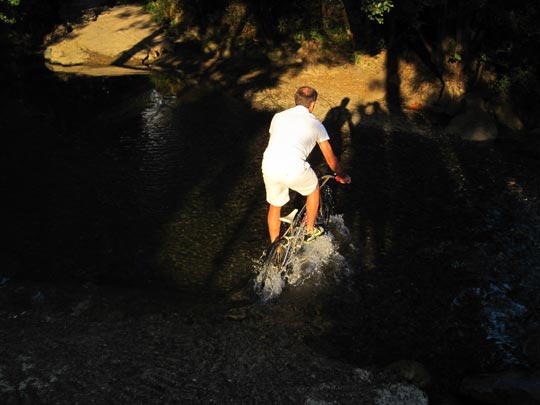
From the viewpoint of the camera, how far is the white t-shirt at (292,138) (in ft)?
20.3

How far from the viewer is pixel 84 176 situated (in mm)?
10633

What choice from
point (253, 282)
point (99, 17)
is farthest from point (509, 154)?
point (99, 17)

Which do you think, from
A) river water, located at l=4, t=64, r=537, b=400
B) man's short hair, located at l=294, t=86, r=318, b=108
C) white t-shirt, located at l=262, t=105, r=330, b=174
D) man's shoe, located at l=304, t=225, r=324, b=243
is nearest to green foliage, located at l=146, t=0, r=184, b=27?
river water, located at l=4, t=64, r=537, b=400

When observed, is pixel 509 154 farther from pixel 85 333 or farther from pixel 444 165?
pixel 85 333

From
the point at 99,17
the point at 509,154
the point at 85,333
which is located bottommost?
the point at 509,154

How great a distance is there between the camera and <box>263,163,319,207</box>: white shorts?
6359 millimetres

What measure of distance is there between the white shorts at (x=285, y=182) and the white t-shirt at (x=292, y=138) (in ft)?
0.21

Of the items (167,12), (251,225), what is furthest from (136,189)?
(167,12)

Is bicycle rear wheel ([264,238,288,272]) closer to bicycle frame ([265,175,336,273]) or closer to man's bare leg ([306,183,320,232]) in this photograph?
bicycle frame ([265,175,336,273])

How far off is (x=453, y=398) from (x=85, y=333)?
14.4ft

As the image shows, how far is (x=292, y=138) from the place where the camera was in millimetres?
6176

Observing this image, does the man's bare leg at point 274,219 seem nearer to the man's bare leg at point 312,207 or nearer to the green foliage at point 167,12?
the man's bare leg at point 312,207

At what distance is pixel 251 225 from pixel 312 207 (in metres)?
2.09

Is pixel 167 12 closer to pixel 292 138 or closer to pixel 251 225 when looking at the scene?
pixel 251 225
